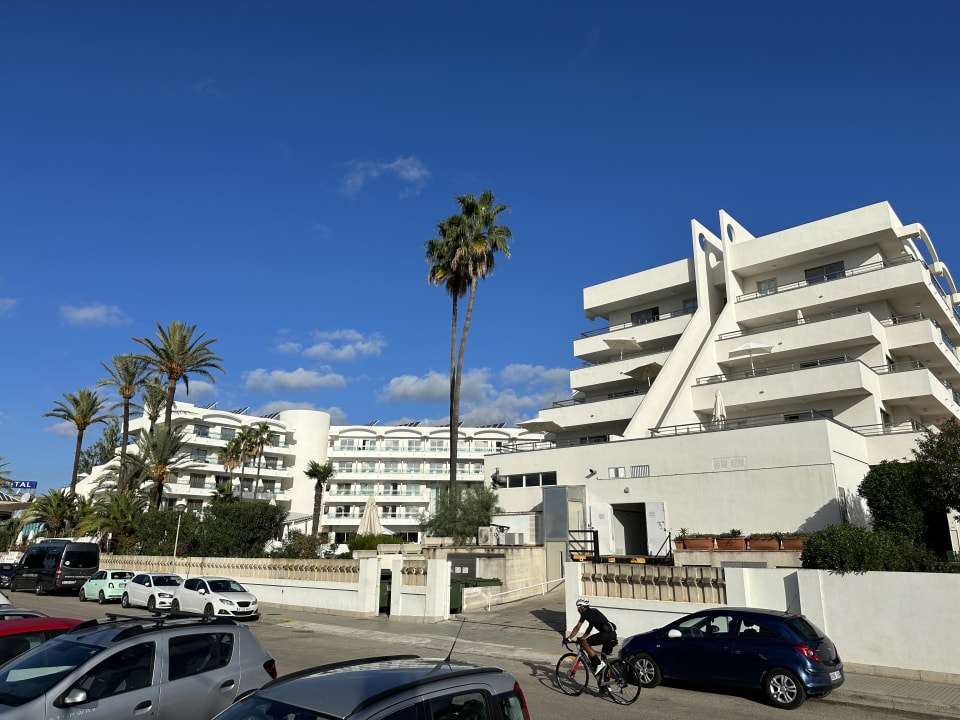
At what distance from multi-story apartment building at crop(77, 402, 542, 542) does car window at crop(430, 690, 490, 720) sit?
63.7 metres

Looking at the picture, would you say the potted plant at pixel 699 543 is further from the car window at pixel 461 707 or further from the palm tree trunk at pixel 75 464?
the palm tree trunk at pixel 75 464

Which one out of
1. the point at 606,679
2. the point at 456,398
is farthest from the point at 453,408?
the point at 606,679

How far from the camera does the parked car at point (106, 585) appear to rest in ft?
90.2

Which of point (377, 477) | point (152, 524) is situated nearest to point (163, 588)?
point (152, 524)

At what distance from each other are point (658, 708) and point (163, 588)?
65.6 ft

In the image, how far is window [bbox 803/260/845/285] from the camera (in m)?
37.3

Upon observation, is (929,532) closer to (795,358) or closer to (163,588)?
(795,358)

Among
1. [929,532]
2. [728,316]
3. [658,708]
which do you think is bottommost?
[658,708]

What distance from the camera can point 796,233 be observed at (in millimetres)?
38344

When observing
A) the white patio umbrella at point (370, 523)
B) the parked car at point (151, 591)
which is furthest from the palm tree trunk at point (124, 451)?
the parked car at point (151, 591)

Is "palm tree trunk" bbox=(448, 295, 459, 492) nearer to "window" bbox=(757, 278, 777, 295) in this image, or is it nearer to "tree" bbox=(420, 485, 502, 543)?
"tree" bbox=(420, 485, 502, 543)

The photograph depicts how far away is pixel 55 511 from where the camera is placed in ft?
164

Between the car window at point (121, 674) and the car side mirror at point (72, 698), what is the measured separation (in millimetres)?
140

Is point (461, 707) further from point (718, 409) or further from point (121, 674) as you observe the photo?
point (718, 409)
